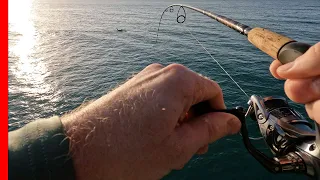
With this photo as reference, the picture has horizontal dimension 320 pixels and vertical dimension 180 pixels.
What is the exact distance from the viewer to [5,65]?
7.91ft

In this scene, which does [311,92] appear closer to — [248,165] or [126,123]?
[126,123]

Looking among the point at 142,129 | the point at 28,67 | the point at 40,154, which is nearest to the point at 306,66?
the point at 142,129

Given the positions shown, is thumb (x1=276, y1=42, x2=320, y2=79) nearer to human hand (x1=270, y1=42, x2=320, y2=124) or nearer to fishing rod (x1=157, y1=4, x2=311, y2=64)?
human hand (x1=270, y1=42, x2=320, y2=124)

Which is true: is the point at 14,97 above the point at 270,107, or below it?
below

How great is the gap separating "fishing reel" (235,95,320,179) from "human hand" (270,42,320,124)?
0.65 metres

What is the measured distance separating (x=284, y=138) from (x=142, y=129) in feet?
11.0

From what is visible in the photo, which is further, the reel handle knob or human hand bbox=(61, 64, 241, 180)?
the reel handle knob

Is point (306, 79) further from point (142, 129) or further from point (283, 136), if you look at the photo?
point (283, 136)

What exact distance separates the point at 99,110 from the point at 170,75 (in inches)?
25.2

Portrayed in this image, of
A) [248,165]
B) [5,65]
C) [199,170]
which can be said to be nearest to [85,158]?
[5,65]

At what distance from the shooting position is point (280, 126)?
4910mm

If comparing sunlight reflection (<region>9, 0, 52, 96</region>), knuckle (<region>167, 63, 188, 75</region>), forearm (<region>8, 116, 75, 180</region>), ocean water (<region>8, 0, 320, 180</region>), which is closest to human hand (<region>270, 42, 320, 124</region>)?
knuckle (<region>167, 63, 188, 75</region>)

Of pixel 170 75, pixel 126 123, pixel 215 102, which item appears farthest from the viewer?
pixel 215 102

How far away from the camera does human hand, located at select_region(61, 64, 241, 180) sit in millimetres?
1982
